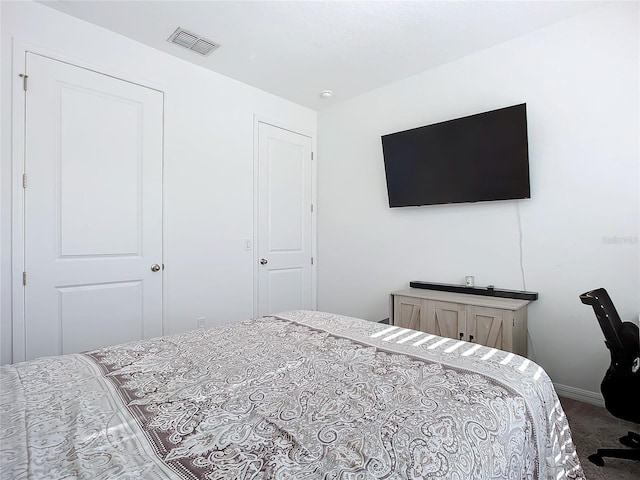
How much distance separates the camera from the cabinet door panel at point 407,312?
2979mm

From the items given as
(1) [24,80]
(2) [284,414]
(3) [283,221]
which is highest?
(1) [24,80]

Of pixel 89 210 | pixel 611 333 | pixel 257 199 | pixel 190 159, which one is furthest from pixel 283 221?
pixel 611 333

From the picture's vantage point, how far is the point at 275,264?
12.9 ft

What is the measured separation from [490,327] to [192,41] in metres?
3.22

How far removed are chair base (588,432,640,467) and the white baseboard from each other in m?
0.52

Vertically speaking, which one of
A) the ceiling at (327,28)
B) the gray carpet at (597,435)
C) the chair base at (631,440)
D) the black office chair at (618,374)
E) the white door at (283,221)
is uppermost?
the ceiling at (327,28)

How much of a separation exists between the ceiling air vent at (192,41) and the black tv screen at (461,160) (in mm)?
1783

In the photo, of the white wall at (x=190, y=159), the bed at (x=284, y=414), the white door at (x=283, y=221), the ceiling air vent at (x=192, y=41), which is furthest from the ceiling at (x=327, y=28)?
the bed at (x=284, y=414)

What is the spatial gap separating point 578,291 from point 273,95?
3403 millimetres

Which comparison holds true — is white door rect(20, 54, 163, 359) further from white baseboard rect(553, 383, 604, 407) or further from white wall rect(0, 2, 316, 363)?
white baseboard rect(553, 383, 604, 407)

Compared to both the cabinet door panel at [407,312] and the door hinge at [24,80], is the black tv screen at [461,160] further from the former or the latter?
the door hinge at [24,80]

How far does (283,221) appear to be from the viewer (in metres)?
4.03

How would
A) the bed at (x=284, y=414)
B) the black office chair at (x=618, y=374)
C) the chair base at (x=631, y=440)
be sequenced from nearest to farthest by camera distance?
1. the bed at (x=284, y=414)
2. the black office chair at (x=618, y=374)
3. the chair base at (x=631, y=440)

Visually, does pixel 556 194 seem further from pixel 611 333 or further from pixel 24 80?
pixel 24 80
